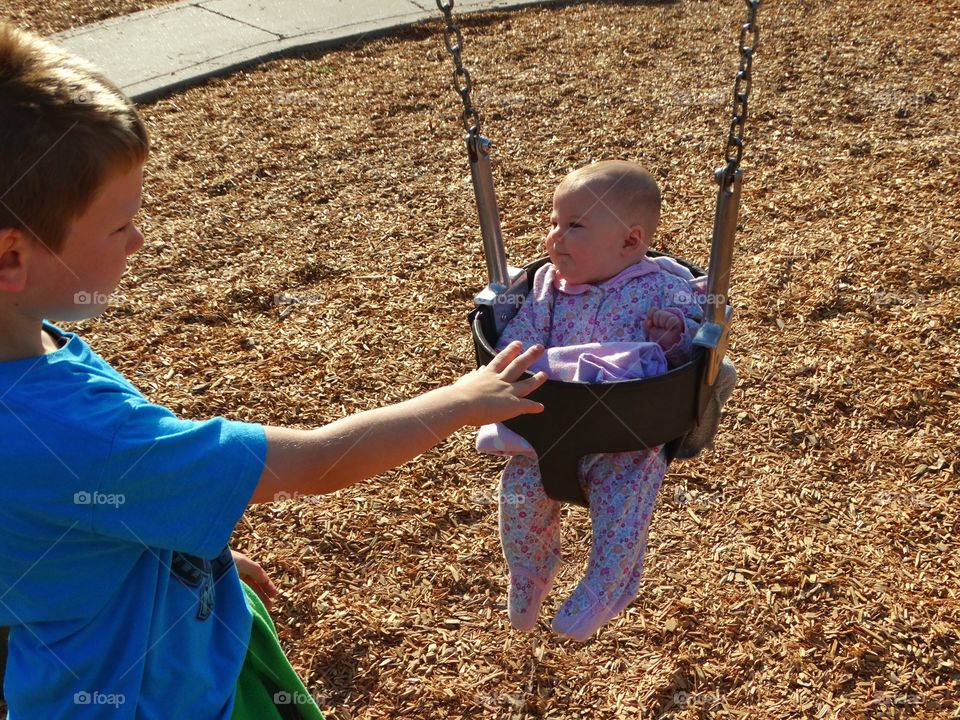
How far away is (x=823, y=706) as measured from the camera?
2.85 m

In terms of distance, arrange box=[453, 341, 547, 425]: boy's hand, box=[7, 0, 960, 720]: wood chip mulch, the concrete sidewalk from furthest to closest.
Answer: the concrete sidewalk < box=[7, 0, 960, 720]: wood chip mulch < box=[453, 341, 547, 425]: boy's hand

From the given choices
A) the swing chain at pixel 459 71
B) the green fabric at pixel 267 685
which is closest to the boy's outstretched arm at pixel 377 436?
the green fabric at pixel 267 685

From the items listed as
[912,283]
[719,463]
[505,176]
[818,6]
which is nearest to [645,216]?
[719,463]

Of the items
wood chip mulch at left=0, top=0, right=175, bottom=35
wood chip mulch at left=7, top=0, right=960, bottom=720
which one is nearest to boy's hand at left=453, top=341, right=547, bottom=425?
wood chip mulch at left=7, top=0, right=960, bottom=720

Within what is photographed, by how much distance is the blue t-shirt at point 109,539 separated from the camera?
4.85 ft

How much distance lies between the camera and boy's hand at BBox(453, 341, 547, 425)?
1.84 m

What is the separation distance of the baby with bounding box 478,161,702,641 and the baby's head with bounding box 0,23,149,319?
1069 mm

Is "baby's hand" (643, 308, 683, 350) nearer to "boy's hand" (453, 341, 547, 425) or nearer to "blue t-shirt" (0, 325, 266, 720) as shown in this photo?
"boy's hand" (453, 341, 547, 425)

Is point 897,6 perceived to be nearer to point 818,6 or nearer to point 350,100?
point 818,6

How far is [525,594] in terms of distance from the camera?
261cm

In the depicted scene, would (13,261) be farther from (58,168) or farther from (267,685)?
(267,685)

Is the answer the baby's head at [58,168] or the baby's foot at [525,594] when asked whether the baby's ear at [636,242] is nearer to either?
the baby's foot at [525,594]

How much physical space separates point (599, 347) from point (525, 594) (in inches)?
28.6

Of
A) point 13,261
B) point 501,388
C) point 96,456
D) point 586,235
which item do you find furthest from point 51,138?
point 586,235
